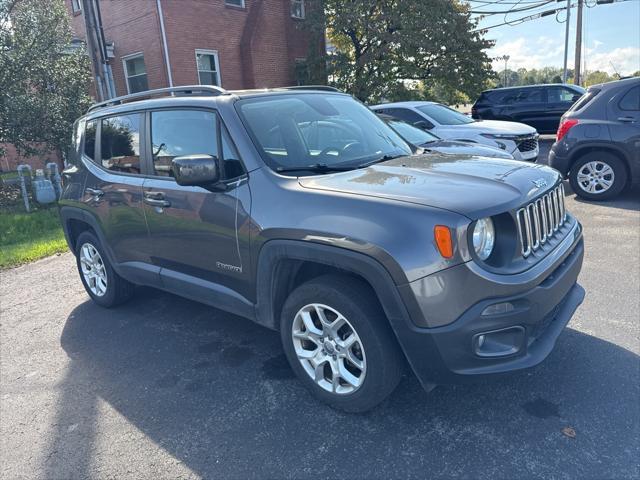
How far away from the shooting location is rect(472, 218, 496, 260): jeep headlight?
2.47 m

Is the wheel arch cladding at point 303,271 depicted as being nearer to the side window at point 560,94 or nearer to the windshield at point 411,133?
the windshield at point 411,133

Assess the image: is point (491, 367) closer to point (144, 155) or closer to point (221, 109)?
point (221, 109)

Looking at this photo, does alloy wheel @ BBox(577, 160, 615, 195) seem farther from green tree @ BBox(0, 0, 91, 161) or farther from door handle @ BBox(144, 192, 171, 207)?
green tree @ BBox(0, 0, 91, 161)

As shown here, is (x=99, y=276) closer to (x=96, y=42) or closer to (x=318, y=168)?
(x=318, y=168)

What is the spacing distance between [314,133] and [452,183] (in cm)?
119

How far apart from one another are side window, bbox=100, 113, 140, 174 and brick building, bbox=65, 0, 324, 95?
37.6 ft

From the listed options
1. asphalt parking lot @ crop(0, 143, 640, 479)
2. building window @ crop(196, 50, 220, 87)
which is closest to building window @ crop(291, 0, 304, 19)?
building window @ crop(196, 50, 220, 87)

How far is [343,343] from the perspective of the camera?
283cm

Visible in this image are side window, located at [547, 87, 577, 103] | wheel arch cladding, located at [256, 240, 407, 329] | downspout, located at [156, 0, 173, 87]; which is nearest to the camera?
wheel arch cladding, located at [256, 240, 407, 329]

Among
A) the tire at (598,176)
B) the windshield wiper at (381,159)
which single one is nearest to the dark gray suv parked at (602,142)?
the tire at (598,176)

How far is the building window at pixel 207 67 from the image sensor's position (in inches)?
629

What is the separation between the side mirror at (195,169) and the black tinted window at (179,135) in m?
0.31

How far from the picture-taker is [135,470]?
8.77 feet

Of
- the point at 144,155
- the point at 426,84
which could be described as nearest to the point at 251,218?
the point at 144,155
